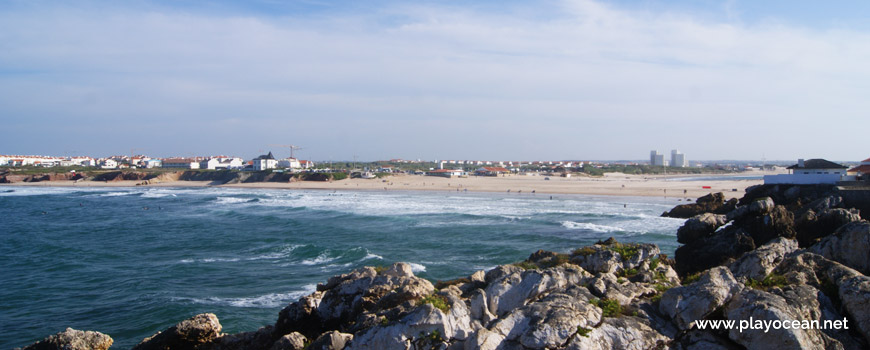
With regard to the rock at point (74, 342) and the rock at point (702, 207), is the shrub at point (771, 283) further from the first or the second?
the rock at point (702, 207)

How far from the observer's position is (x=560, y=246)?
25672 millimetres

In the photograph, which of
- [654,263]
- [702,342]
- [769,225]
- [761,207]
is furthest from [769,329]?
[761,207]

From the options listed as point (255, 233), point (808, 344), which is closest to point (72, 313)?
point (255, 233)

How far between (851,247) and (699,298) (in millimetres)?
7022

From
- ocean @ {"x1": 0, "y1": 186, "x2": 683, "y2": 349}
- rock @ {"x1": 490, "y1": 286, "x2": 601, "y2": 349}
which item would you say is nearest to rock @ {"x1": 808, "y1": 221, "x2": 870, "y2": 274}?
rock @ {"x1": 490, "y1": 286, "x2": 601, "y2": 349}

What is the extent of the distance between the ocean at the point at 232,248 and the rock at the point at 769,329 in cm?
1191

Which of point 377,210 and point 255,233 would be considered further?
point 377,210

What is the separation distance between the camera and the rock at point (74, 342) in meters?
9.21

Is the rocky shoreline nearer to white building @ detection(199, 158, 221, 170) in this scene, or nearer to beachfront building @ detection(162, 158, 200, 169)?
white building @ detection(199, 158, 221, 170)

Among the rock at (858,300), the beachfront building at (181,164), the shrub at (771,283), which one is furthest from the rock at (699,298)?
the beachfront building at (181,164)

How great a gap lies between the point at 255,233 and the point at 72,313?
16.2 m

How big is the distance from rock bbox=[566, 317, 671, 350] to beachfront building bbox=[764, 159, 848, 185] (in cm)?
2749

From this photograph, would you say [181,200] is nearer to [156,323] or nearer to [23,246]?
[23,246]

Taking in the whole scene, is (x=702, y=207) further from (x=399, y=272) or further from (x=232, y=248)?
(x=399, y=272)
